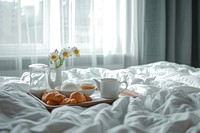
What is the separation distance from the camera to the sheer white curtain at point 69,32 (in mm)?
2770

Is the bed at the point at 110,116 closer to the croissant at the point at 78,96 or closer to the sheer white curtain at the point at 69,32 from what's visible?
the croissant at the point at 78,96

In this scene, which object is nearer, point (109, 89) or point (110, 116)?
point (110, 116)

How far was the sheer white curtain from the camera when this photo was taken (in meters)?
2.77

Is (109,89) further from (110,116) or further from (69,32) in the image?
(69,32)

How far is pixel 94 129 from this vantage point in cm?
67

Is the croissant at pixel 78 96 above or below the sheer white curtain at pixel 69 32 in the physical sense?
below

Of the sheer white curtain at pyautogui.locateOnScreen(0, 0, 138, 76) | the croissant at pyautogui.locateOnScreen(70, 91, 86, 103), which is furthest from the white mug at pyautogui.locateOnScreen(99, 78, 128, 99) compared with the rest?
the sheer white curtain at pyautogui.locateOnScreen(0, 0, 138, 76)

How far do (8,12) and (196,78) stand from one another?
77.9 inches

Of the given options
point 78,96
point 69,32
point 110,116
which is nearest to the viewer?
point 110,116

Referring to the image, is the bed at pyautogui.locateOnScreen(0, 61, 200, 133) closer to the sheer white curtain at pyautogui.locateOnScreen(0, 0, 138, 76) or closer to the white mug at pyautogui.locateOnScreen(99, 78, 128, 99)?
the white mug at pyautogui.locateOnScreen(99, 78, 128, 99)

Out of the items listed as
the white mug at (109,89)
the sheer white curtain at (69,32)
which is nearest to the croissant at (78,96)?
the white mug at (109,89)

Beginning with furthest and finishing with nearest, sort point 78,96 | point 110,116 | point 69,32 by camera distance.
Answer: point 69,32 < point 78,96 < point 110,116

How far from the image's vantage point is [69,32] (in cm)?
300

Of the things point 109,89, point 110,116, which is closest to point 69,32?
point 109,89
